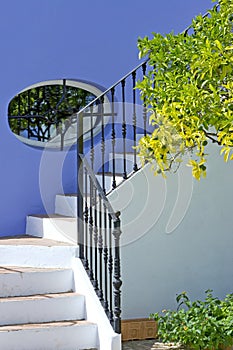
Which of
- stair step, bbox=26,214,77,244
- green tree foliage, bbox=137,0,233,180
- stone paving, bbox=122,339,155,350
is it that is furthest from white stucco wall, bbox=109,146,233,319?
green tree foliage, bbox=137,0,233,180

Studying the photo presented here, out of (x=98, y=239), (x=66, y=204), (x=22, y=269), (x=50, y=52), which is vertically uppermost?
(x=50, y=52)

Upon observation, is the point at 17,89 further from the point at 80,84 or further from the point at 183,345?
the point at 183,345

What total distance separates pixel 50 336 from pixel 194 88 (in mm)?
2434

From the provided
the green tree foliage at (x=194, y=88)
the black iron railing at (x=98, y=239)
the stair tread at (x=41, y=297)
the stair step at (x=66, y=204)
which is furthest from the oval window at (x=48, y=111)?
the green tree foliage at (x=194, y=88)

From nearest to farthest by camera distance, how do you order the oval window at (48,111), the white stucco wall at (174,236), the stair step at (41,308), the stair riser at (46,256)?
1. the stair step at (41,308)
2. the stair riser at (46,256)
3. the white stucco wall at (174,236)
4. the oval window at (48,111)

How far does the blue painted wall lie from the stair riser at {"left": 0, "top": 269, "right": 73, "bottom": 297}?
1.30 metres

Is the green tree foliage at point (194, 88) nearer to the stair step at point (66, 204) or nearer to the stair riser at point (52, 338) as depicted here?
Result: the stair riser at point (52, 338)

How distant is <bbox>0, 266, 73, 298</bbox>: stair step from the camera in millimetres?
6664

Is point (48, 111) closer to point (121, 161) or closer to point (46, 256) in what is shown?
point (121, 161)

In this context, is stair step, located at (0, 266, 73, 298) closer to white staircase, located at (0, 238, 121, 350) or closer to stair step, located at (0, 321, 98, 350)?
white staircase, located at (0, 238, 121, 350)

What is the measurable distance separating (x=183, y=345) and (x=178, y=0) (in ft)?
13.9

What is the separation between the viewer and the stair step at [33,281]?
21.9ft

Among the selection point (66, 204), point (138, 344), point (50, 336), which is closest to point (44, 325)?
point (50, 336)

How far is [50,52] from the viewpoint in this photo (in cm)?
832
